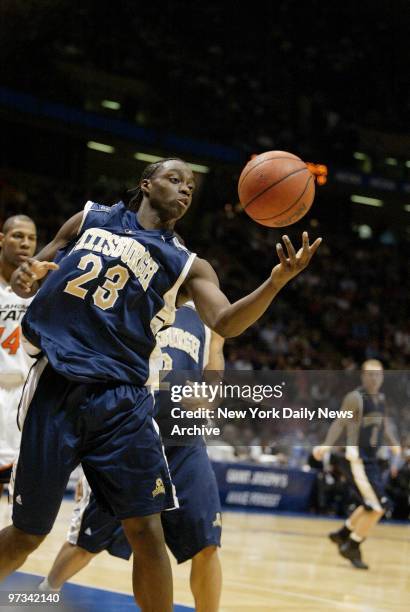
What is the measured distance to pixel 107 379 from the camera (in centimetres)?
369

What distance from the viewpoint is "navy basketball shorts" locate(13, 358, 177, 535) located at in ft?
11.9

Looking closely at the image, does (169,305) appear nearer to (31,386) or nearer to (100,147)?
(31,386)

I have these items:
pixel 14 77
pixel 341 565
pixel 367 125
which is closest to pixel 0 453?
pixel 341 565

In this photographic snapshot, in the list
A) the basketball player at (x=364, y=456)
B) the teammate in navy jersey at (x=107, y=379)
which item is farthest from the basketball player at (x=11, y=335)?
the basketball player at (x=364, y=456)

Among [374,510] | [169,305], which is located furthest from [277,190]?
[374,510]

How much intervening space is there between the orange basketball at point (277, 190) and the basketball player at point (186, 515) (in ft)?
3.19

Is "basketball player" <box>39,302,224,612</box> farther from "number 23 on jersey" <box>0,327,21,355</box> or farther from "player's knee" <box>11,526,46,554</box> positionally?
"number 23 on jersey" <box>0,327,21,355</box>

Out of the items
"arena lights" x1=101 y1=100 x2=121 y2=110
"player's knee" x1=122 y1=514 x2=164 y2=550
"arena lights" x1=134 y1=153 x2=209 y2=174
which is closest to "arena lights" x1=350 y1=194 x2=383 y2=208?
"arena lights" x1=134 y1=153 x2=209 y2=174

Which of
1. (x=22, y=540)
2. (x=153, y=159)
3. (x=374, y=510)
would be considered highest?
(x=153, y=159)

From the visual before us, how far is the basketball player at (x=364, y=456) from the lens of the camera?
26.0ft

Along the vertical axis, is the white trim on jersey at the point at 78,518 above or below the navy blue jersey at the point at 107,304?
below

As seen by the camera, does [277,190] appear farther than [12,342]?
No

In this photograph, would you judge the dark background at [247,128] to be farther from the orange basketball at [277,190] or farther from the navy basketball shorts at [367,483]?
the orange basketball at [277,190]

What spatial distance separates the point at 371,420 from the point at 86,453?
17.0ft
